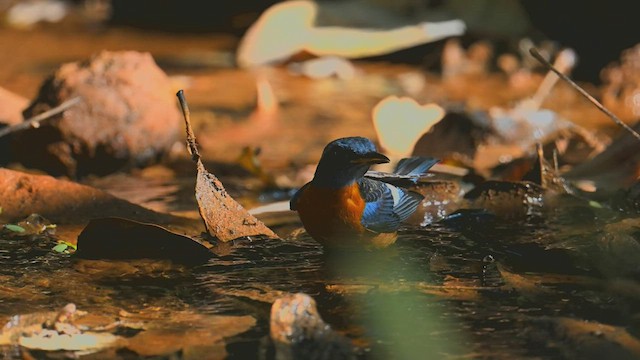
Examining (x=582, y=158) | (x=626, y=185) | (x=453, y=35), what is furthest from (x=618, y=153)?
(x=453, y=35)

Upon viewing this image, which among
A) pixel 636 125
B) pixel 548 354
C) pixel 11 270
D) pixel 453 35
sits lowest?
pixel 548 354

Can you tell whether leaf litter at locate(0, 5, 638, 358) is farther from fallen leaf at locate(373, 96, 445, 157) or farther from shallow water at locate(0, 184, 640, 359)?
fallen leaf at locate(373, 96, 445, 157)

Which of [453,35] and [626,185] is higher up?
[453,35]

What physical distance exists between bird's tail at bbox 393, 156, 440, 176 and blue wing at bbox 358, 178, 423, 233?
9.7 inches

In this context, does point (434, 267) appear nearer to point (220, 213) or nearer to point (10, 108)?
point (220, 213)

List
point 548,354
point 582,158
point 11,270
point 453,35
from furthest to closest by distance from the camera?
point 453,35 < point 582,158 < point 11,270 < point 548,354

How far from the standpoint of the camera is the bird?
3.24 meters

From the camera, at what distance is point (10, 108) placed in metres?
5.27

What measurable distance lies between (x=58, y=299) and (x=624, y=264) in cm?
163

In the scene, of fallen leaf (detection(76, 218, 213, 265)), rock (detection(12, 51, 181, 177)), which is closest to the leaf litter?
fallen leaf (detection(76, 218, 213, 265))

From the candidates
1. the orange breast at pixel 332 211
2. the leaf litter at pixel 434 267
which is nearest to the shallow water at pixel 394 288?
the leaf litter at pixel 434 267

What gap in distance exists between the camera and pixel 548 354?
2.56 metres

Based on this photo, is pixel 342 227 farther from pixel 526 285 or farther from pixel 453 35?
pixel 453 35

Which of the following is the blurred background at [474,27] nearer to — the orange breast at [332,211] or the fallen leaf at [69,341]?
the orange breast at [332,211]
